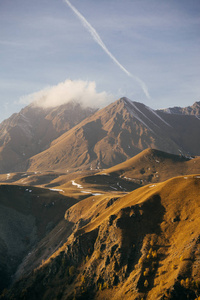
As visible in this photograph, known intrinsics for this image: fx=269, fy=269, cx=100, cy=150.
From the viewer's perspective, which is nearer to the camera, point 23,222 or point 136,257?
point 136,257

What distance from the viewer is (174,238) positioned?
276 feet

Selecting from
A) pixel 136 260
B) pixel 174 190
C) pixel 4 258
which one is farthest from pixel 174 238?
pixel 4 258

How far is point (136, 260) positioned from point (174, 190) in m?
33.8

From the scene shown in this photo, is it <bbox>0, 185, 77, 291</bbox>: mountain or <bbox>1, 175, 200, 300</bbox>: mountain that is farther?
<bbox>0, 185, 77, 291</bbox>: mountain

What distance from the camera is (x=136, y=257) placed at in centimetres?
8562

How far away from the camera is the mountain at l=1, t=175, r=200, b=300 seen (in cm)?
7181

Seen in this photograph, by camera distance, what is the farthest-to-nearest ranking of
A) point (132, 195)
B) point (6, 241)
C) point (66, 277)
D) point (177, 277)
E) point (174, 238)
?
point (6, 241) < point (132, 195) < point (66, 277) < point (174, 238) < point (177, 277)

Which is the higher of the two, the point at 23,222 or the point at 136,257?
the point at 23,222

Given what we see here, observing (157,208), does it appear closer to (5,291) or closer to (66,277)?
(66,277)

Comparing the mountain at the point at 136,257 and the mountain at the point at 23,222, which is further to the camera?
the mountain at the point at 23,222

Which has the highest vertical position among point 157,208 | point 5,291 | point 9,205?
point 9,205

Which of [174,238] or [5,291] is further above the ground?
[174,238]

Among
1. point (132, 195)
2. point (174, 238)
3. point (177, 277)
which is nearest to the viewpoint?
point (177, 277)

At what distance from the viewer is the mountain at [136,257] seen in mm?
71812
